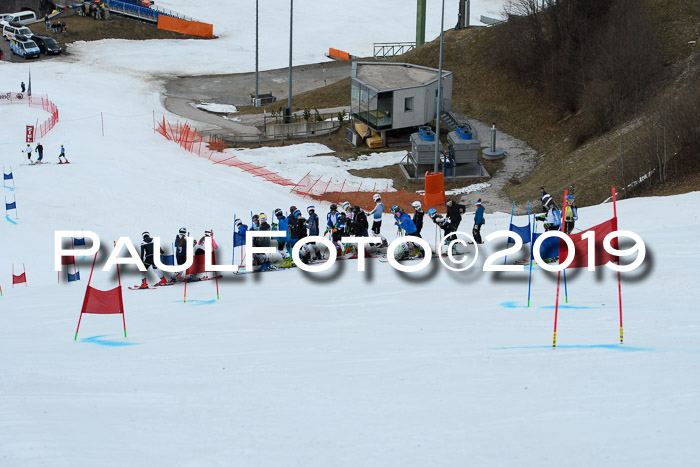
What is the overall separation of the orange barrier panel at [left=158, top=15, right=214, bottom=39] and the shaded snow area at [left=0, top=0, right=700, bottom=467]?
3942 cm

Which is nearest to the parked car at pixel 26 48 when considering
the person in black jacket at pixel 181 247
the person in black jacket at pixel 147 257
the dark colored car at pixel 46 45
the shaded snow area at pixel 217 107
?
the dark colored car at pixel 46 45

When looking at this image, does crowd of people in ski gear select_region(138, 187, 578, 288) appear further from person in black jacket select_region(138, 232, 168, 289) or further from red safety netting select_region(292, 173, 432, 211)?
red safety netting select_region(292, 173, 432, 211)

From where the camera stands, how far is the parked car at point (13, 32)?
51450mm

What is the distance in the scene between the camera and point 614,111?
107 ft

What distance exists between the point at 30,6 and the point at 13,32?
57.8 feet

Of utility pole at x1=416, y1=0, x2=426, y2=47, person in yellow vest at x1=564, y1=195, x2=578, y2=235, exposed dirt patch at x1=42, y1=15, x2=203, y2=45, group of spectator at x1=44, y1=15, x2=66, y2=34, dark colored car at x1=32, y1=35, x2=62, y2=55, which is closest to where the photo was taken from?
person in yellow vest at x1=564, y1=195, x2=578, y2=235

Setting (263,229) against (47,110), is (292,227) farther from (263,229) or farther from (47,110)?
(47,110)

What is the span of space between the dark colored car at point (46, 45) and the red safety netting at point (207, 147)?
17571 millimetres

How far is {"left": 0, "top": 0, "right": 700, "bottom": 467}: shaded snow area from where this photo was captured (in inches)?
318

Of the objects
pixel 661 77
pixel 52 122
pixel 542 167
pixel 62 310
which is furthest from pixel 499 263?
pixel 52 122

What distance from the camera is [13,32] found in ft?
170

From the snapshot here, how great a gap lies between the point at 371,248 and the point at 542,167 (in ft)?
50.1

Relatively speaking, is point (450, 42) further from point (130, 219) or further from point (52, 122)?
point (130, 219)

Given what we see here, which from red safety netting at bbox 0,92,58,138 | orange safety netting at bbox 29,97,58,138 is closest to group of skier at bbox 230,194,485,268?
orange safety netting at bbox 29,97,58,138
